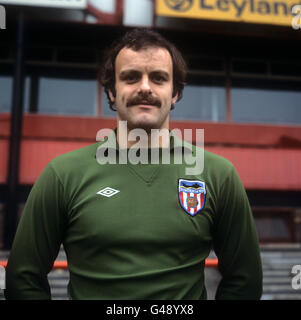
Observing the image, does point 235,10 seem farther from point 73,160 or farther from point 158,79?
point 73,160

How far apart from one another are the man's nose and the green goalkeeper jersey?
13.2 inches

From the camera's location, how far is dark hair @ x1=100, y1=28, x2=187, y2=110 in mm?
1660

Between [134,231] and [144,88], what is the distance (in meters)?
0.61

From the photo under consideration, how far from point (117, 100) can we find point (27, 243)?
75cm

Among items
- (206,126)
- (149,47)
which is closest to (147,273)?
(149,47)

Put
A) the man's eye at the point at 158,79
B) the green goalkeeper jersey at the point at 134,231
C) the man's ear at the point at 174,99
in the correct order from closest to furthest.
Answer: the green goalkeeper jersey at the point at 134,231 < the man's eye at the point at 158,79 < the man's ear at the point at 174,99

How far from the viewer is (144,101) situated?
5.17ft

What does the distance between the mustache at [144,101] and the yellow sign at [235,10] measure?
910 centimetres

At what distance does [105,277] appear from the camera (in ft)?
4.87

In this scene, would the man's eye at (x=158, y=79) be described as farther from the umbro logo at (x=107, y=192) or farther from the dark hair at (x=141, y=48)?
the umbro logo at (x=107, y=192)

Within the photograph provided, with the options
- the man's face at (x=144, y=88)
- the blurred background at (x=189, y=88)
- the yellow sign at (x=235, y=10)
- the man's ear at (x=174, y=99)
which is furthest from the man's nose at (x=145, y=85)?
the yellow sign at (x=235, y=10)

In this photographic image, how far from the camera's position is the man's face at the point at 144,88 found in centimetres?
158

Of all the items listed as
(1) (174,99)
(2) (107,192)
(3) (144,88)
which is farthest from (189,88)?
(2) (107,192)

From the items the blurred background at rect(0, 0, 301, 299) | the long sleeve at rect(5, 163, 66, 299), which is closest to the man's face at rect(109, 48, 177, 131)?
the long sleeve at rect(5, 163, 66, 299)
